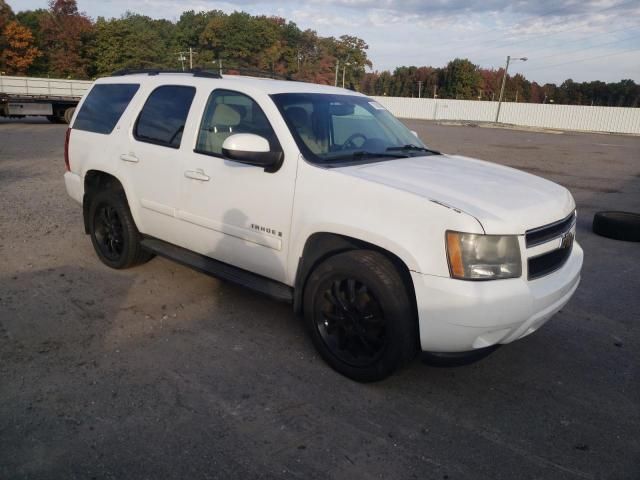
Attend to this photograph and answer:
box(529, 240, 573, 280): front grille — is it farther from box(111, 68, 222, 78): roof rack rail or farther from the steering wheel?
box(111, 68, 222, 78): roof rack rail

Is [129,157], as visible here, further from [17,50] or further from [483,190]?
[17,50]

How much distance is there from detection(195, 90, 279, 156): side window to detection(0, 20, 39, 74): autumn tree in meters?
67.0

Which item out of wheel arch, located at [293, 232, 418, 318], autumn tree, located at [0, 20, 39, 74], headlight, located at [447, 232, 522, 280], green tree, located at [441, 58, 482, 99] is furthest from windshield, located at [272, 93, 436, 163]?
green tree, located at [441, 58, 482, 99]

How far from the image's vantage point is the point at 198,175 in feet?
13.8

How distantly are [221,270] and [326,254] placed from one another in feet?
3.39

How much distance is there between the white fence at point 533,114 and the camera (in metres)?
54.2

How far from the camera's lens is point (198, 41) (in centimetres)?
9212

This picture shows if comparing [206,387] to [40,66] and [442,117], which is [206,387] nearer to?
[442,117]

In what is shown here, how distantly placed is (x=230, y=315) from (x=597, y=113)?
59759mm

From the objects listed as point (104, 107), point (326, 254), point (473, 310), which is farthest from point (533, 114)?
point (473, 310)

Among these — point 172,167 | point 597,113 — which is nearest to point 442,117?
point 597,113

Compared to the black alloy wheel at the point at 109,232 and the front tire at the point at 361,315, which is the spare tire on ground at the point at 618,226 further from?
the black alloy wheel at the point at 109,232

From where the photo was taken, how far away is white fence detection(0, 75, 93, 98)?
2275cm

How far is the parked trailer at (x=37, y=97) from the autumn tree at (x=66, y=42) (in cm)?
4528
